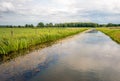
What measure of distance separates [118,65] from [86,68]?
231cm

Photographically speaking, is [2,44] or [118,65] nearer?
[118,65]

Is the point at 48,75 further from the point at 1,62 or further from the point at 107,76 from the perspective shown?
the point at 1,62

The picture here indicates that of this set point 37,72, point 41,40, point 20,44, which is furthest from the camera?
point 41,40

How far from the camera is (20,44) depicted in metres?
19.0

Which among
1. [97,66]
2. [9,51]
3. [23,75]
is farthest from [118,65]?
[9,51]

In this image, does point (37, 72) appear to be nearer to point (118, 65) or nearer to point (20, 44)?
point (118, 65)

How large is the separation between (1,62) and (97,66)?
6.40 metres

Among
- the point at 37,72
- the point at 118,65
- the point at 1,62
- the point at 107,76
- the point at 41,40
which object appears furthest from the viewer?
the point at 41,40

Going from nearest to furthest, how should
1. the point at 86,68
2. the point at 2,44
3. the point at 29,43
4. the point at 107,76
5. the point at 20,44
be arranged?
the point at 107,76, the point at 86,68, the point at 2,44, the point at 20,44, the point at 29,43

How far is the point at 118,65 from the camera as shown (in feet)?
39.2

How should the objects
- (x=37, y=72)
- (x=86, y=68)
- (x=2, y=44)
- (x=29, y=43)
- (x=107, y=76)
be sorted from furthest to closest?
(x=29, y=43) < (x=2, y=44) < (x=86, y=68) < (x=37, y=72) < (x=107, y=76)

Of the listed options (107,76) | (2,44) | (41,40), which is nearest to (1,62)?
(2,44)

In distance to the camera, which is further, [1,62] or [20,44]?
[20,44]

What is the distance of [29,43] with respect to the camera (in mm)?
21344
